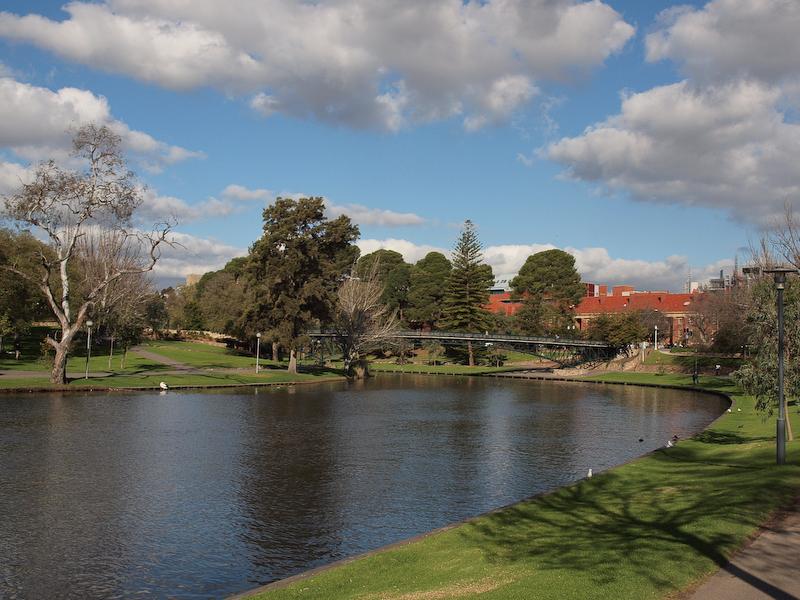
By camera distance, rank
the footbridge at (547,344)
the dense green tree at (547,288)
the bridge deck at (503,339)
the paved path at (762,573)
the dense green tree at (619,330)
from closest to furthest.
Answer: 1. the paved path at (762,573)
2. the dense green tree at (619,330)
3. the bridge deck at (503,339)
4. the footbridge at (547,344)
5. the dense green tree at (547,288)

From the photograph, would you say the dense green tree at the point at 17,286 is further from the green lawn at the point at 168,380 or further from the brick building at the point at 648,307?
the brick building at the point at 648,307

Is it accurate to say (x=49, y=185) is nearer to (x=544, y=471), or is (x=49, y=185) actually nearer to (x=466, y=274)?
(x=544, y=471)

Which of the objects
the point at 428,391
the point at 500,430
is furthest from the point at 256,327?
the point at 500,430

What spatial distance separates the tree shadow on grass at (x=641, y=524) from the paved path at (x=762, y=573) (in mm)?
116

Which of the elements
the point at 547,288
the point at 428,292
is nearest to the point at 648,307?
the point at 547,288

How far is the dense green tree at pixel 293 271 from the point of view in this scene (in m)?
72.8

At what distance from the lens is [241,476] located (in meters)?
24.5

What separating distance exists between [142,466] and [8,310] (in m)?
48.2

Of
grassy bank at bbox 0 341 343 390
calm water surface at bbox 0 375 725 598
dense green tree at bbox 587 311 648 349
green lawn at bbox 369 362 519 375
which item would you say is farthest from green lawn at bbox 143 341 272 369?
dense green tree at bbox 587 311 648 349

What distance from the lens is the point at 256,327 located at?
7406cm

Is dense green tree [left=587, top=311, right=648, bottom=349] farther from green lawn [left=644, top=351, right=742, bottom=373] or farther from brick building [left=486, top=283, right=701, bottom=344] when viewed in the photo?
brick building [left=486, top=283, right=701, bottom=344]

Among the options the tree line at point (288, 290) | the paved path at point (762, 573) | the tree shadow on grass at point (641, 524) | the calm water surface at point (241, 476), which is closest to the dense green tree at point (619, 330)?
the tree line at point (288, 290)

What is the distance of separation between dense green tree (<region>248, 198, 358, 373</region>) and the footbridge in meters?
18.6

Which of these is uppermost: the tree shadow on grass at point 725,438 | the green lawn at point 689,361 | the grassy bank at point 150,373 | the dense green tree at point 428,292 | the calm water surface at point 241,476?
the dense green tree at point 428,292
